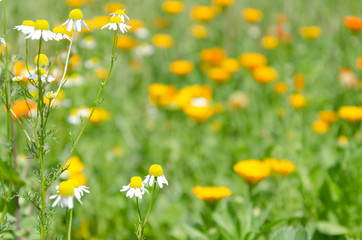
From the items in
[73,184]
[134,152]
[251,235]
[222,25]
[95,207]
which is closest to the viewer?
[73,184]

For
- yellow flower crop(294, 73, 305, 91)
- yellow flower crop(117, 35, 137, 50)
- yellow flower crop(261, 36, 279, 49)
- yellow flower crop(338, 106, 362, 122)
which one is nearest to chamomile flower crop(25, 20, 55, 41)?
yellow flower crop(338, 106, 362, 122)

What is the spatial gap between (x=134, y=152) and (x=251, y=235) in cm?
127

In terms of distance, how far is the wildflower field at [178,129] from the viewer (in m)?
1.12

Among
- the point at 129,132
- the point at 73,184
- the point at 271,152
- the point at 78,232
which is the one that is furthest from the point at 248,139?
the point at 73,184

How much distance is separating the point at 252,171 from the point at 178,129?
1161mm

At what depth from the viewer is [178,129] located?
Answer: 292 centimetres

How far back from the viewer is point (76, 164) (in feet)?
6.05

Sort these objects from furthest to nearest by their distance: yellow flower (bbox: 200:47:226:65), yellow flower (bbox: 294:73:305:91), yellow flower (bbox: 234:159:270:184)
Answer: yellow flower (bbox: 200:47:226:65) < yellow flower (bbox: 294:73:305:91) < yellow flower (bbox: 234:159:270:184)

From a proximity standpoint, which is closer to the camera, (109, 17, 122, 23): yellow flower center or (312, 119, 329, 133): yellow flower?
(109, 17, 122, 23): yellow flower center

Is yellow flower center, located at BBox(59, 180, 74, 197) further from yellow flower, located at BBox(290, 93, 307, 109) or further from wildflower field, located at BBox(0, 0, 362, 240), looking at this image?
yellow flower, located at BBox(290, 93, 307, 109)

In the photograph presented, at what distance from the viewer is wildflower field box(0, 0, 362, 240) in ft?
3.67

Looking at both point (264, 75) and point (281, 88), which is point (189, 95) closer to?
point (264, 75)

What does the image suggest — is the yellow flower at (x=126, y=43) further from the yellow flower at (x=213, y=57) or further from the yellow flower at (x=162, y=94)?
the yellow flower at (x=162, y=94)

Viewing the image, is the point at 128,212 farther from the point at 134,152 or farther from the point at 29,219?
the point at 134,152
